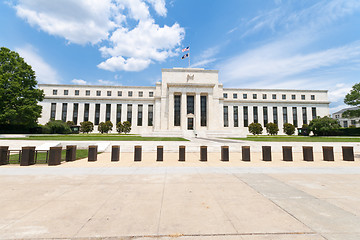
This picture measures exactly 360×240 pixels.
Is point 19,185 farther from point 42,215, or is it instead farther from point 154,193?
point 154,193

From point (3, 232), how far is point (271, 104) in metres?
72.7

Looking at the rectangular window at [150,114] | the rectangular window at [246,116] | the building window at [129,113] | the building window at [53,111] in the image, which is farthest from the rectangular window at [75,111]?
the rectangular window at [246,116]

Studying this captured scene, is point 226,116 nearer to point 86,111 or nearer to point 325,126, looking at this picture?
point 325,126

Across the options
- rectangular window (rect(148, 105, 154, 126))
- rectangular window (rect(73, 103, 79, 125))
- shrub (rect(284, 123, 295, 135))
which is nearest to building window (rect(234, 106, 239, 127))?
shrub (rect(284, 123, 295, 135))

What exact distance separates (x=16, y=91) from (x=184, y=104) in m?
37.5

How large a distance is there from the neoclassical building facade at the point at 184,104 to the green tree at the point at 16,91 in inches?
1007

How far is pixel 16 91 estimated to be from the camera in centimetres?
3133

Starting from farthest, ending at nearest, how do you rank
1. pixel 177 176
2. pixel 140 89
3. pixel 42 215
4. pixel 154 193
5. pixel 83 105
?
1. pixel 140 89
2. pixel 83 105
3. pixel 177 176
4. pixel 154 193
5. pixel 42 215

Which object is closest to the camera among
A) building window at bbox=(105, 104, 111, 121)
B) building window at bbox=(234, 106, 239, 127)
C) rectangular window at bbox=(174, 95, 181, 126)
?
rectangular window at bbox=(174, 95, 181, 126)

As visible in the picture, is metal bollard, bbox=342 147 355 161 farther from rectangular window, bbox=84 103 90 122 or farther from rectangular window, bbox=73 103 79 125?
rectangular window, bbox=73 103 79 125

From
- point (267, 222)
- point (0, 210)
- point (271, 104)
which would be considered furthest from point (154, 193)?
point (271, 104)

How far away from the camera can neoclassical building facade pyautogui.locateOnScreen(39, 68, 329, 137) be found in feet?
171

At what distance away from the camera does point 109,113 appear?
6097 cm

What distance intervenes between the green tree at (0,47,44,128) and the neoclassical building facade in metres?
25.6
